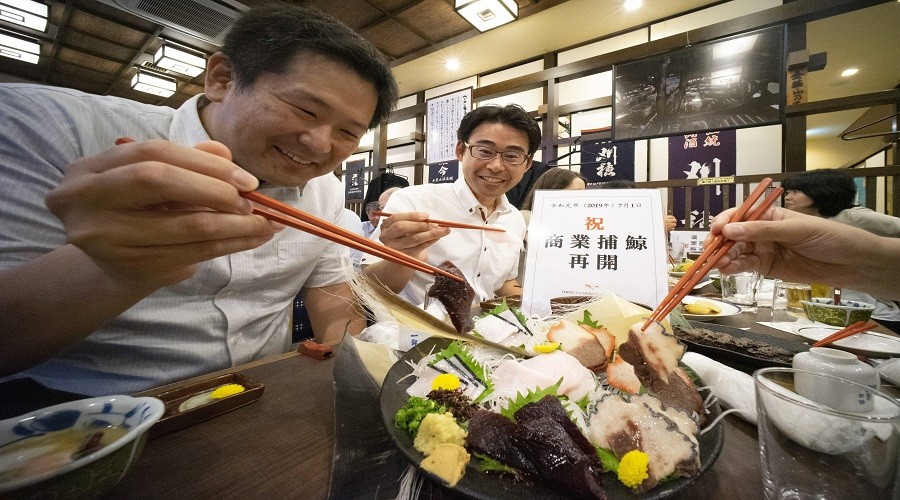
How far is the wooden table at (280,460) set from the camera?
2.82 ft

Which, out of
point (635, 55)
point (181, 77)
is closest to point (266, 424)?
point (635, 55)

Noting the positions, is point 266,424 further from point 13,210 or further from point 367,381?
Result: point 13,210

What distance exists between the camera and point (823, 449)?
90 cm

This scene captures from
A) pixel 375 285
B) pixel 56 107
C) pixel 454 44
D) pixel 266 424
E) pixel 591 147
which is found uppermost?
pixel 454 44

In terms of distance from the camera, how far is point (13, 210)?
132 cm

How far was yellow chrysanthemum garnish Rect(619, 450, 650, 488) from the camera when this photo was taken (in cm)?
81

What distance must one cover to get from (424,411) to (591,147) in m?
7.19

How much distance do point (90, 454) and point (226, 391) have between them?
570 millimetres

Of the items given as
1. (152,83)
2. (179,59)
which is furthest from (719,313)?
(152,83)

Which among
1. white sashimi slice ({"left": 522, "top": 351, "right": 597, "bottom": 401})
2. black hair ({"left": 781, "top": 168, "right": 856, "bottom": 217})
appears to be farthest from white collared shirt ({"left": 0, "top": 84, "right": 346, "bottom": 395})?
black hair ({"left": 781, "top": 168, "right": 856, "bottom": 217})

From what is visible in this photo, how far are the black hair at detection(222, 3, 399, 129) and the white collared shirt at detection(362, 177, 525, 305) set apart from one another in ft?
6.79

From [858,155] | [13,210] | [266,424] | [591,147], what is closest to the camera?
[266,424]

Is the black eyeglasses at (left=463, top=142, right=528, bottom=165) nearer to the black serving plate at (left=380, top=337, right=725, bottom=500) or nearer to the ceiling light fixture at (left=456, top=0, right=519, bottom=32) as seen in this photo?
the black serving plate at (left=380, top=337, right=725, bottom=500)

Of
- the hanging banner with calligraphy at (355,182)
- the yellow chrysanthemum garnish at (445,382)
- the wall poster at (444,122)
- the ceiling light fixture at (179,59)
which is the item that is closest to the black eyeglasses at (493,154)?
the yellow chrysanthemum garnish at (445,382)
